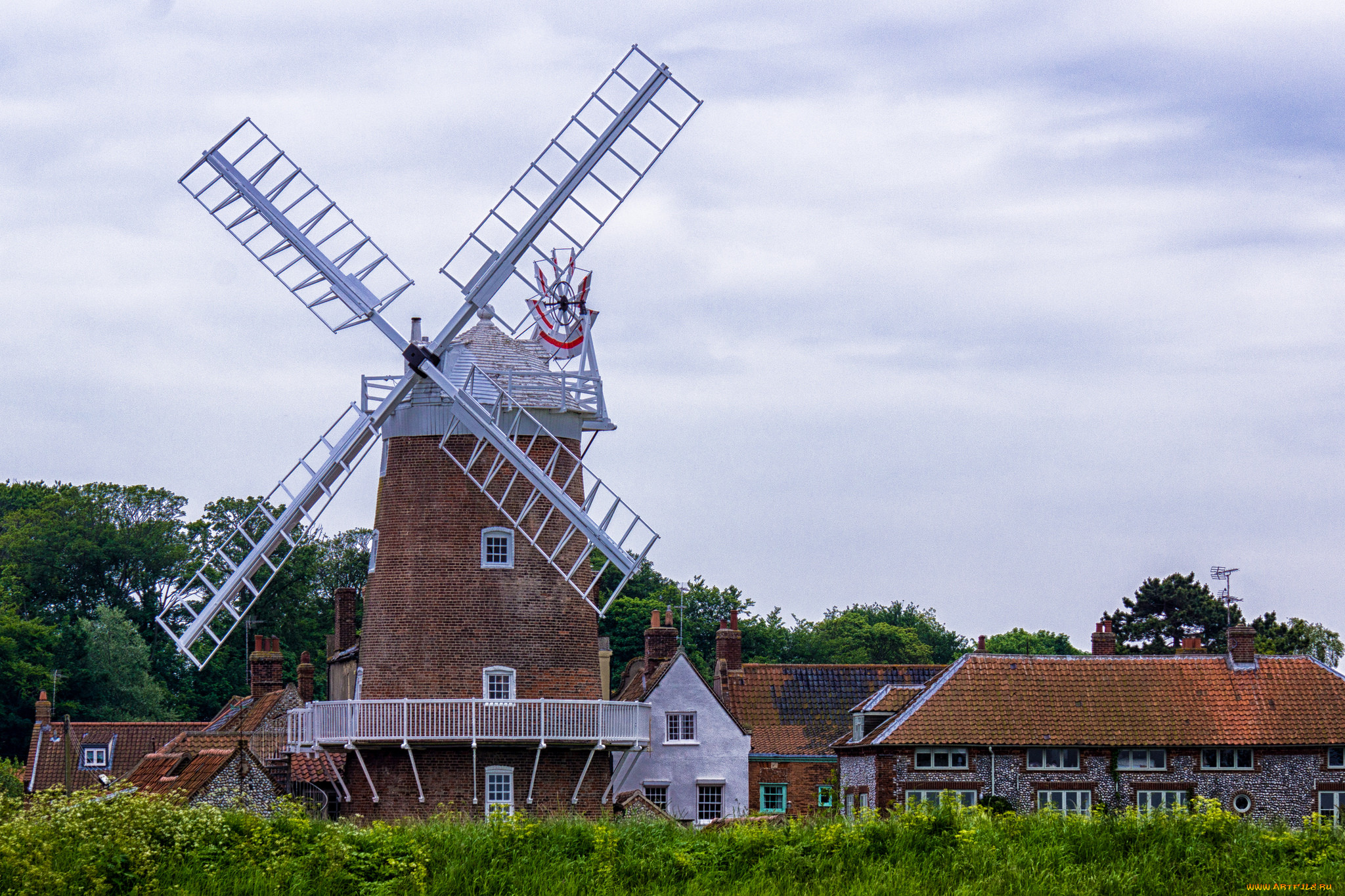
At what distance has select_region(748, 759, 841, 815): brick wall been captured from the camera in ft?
163

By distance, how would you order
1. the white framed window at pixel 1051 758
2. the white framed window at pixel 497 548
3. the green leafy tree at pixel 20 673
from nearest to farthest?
the white framed window at pixel 497 548, the white framed window at pixel 1051 758, the green leafy tree at pixel 20 673

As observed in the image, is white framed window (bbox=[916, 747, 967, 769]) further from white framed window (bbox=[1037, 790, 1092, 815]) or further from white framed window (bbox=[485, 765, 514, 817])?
white framed window (bbox=[485, 765, 514, 817])

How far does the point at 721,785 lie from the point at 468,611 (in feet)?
49.6

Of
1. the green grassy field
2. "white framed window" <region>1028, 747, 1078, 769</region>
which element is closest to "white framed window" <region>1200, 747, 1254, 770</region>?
"white framed window" <region>1028, 747, 1078, 769</region>

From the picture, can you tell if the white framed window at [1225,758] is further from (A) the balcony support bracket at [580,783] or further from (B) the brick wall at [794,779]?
(A) the balcony support bracket at [580,783]

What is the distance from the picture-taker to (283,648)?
81625 mm

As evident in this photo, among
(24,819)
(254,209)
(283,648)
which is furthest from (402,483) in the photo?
(283,648)

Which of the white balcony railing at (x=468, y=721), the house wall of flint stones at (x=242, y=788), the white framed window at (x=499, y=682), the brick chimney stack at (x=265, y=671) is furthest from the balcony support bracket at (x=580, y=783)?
the brick chimney stack at (x=265, y=671)

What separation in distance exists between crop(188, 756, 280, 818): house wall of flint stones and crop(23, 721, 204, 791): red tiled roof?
2213 centimetres

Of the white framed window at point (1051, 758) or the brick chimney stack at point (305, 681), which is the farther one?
the brick chimney stack at point (305, 681)

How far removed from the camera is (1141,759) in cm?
4391

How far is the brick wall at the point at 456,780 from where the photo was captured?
1394 inches

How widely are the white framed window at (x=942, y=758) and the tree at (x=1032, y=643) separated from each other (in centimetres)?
6022

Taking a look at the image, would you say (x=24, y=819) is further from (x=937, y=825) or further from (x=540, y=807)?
(x=937, y=825)
